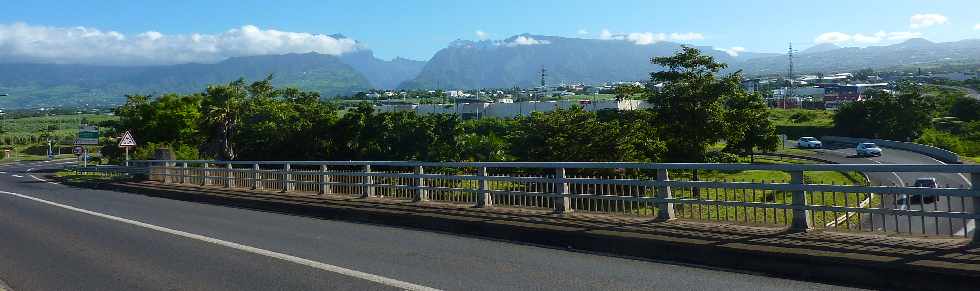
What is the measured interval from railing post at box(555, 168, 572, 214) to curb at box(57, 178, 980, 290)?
111 centimetres

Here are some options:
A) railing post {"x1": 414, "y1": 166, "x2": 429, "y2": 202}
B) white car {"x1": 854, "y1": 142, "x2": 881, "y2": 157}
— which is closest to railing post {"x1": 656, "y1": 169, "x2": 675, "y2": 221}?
railing post {"x1": 414, "y1": 166, "x2": 429, "y2": 202}

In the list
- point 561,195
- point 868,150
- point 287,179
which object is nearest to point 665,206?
point 561,195

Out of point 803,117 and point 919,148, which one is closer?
point 919,148

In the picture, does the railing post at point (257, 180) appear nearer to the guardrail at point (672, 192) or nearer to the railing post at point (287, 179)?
the guardrail at point (672, 192)

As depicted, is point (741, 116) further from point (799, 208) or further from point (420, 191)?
point (799, 208)

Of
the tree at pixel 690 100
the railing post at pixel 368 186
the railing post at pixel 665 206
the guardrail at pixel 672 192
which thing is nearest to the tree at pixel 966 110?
the tree at pixel 690 100

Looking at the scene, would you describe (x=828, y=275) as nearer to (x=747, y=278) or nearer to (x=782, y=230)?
(x=747, y=278)

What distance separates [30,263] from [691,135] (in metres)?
31.5

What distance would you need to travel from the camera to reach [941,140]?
6531cm

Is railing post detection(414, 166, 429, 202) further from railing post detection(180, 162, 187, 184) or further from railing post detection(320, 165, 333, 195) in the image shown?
railing post detection(180, 162, 187, 184)

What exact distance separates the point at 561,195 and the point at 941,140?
217ft

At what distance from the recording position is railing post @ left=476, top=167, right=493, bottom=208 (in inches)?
515

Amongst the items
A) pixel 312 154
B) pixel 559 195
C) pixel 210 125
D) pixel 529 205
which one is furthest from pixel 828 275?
pixel 210 125

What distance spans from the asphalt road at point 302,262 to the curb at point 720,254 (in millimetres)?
261
